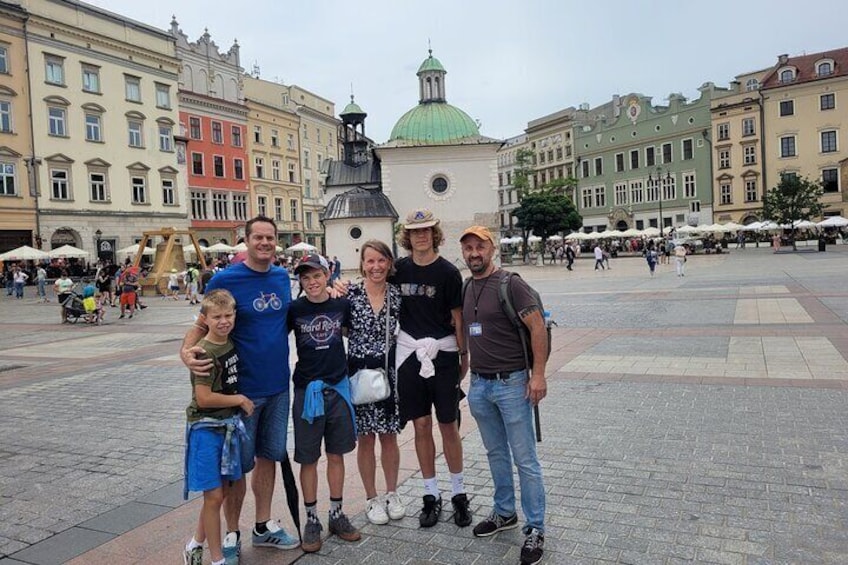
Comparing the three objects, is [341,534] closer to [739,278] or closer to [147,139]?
[739,278]

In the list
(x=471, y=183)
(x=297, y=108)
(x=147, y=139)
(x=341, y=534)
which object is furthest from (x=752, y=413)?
(x=297, y=108)

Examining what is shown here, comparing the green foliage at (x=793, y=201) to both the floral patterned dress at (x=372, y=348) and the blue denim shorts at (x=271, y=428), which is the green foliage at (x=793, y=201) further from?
the blue denim shorts at (x=271, y=428)

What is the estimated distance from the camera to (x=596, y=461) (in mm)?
5164

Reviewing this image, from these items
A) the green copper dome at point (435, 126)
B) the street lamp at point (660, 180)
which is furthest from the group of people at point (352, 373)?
the street lamp at point (660, 180)

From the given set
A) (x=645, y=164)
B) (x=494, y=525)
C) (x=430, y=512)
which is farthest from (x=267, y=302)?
(x=645, y=164)

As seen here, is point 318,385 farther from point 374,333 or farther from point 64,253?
point 64,253

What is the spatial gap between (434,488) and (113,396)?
5992 mm

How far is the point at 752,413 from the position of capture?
249 inches

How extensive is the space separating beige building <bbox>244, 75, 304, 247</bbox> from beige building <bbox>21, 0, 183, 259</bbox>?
520 inches

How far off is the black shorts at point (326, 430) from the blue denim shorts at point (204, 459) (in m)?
0.56

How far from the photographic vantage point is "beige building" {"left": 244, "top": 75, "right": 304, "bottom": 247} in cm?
6125

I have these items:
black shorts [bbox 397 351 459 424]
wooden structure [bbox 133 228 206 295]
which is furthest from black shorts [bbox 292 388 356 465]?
wooden structure [bbox 133 228 206 295]

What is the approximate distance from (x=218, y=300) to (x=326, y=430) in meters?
1.10

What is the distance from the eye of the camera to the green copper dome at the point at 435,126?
162ft
